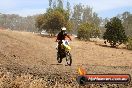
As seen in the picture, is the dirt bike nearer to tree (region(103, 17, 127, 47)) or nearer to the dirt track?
the dirt track

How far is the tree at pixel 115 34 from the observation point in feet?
216

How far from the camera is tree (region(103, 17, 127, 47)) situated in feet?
216

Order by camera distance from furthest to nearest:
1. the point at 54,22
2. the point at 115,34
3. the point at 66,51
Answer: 1. the point at 54,22
2. the point at 115,34
3. the point at 66,51

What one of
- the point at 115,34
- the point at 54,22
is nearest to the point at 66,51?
the point at 115,34

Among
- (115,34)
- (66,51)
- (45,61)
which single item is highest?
(66,51)

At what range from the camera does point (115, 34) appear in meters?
66.2

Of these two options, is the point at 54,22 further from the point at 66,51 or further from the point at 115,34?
the point at 66,51

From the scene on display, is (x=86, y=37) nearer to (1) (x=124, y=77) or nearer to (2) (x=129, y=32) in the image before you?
(1) (x=124, y=77)

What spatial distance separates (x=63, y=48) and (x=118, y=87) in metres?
9.02

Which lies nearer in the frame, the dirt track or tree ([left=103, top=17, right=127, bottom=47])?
the dirt track

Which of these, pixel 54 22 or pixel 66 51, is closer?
pixel 66 51

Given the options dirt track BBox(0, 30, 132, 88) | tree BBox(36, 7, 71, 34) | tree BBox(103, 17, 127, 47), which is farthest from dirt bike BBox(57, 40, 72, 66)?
tree BBox(36, 7, 71, 34)

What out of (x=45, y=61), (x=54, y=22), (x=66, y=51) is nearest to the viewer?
(x=66, y=51)

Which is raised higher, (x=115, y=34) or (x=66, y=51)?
(x=66, y=51)
